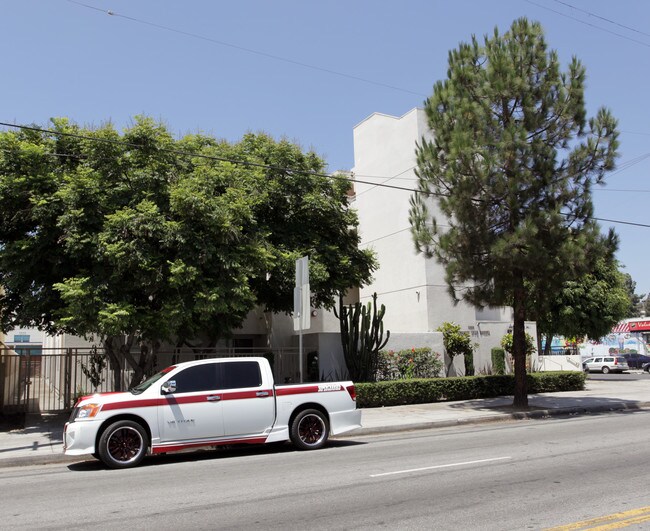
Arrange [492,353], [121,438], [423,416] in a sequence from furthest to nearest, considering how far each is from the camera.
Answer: [492,353]
[423,416]
[121,438]

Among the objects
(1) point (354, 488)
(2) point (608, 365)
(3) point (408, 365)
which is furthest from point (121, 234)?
(2) point (608, 365)

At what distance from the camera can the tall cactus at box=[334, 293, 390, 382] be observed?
65.7ft

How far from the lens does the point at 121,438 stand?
985 centimetres

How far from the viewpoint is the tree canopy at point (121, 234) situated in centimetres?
1364

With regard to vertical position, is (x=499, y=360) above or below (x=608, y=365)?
above

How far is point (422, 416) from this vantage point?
53.8 ft

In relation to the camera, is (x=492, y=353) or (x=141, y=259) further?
(x=492, y=353)

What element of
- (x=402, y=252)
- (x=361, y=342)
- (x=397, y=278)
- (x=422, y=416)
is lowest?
(x=422, y=416)

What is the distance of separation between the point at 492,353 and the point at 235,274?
15365 millimetres

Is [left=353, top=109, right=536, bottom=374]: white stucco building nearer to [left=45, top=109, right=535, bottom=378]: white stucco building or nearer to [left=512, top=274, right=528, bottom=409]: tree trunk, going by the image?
[left=45, top=109, right=535, bottom=378]: white stucco building

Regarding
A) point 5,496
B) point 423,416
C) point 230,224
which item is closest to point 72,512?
point 5,496

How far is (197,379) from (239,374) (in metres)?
0.77

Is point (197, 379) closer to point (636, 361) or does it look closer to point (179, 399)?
point (179, 399)

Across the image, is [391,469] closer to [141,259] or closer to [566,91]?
[141,259]
